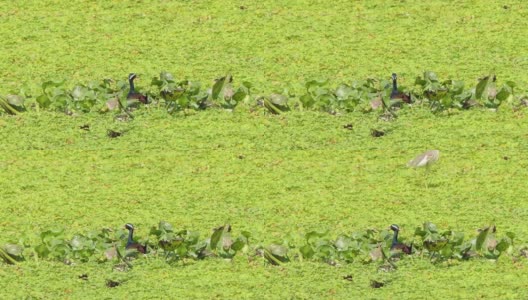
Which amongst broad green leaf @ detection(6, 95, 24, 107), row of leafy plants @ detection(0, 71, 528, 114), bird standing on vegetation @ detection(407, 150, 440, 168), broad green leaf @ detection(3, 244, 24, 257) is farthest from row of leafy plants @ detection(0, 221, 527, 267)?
broad green leaf @ detection(6, 95, 24, 107)

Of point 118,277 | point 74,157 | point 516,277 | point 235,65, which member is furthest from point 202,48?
point 516,277

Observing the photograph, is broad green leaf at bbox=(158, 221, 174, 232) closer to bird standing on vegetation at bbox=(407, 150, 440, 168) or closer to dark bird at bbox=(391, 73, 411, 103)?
bird standing on vegetation at bbox=(407, 150, 440, 168)

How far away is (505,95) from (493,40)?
2.59 feet

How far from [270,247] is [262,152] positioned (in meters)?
1.21

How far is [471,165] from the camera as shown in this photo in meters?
16.9

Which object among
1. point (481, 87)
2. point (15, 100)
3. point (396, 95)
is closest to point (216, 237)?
point (396, 95)

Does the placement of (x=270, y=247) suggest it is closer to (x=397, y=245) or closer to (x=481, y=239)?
(x=397, y=245)

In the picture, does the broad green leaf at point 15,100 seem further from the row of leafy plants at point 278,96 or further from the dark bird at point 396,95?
the dark bird at point 396,95

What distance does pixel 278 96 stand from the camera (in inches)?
682

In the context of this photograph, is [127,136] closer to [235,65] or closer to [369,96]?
[235,65]

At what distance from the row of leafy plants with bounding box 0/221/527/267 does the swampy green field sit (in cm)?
7

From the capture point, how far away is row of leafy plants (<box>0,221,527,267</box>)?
16188 mm

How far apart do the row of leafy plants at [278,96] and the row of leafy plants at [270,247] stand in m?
1.57

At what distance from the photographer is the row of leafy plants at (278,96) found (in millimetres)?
17328
